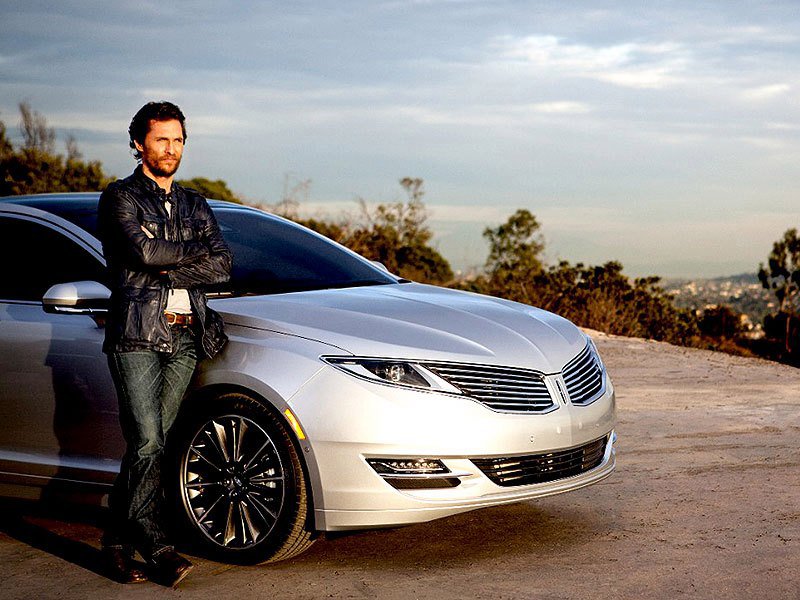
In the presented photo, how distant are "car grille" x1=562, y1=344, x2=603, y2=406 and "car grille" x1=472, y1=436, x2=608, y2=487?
9.4 inches

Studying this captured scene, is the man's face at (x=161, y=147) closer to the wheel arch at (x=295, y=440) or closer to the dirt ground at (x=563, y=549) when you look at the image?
the wheel arch at (x=295, y=440)

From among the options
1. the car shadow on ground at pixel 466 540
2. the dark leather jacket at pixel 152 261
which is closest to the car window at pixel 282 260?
the dark leather jacket at pixel 152 261

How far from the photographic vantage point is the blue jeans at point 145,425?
17.1ft

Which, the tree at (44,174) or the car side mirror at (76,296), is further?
the tree at (44,174)

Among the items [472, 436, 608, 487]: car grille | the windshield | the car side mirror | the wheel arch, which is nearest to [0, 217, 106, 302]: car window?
the windshield

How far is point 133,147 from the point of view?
17.7 ft

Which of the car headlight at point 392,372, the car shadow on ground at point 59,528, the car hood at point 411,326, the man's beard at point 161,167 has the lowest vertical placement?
the car shadow on ground at point 59,528

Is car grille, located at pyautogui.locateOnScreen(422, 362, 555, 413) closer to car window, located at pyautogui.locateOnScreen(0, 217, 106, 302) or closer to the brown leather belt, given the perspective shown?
the brown leather belt

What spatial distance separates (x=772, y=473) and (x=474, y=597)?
3373 millimetres

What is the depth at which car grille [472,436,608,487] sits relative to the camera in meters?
5.35

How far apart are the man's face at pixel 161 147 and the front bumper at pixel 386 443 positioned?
118 centimetres

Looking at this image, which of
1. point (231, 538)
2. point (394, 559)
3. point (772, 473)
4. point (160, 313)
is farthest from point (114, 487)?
point (772, 473)

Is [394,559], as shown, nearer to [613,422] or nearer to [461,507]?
[461,507]

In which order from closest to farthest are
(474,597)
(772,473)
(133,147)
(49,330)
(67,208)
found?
(474,597) < (133,147) < (49,330) < (67,208) < (772,473)
